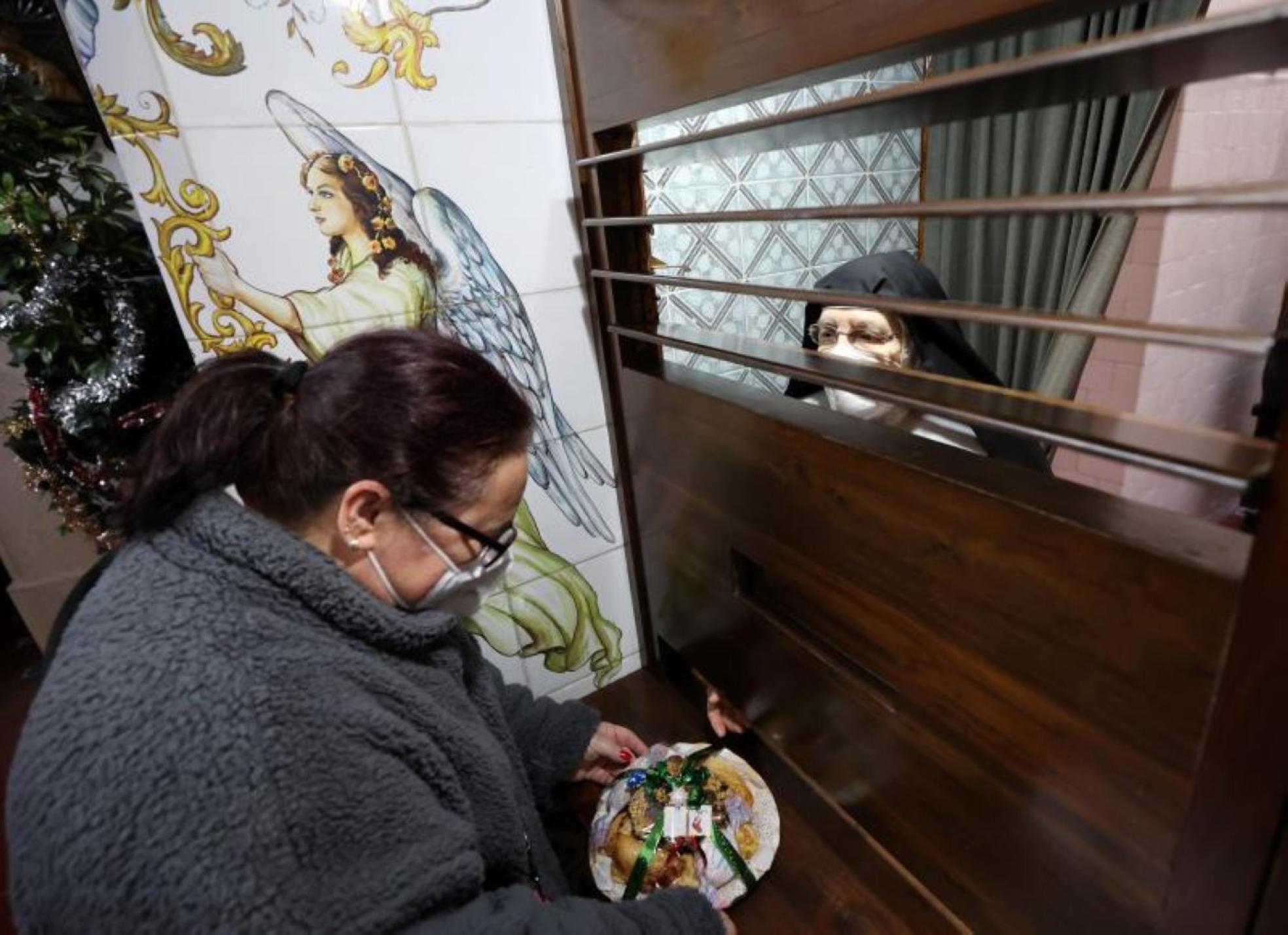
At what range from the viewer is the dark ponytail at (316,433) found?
0.56 m

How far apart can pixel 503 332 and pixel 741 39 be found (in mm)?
612

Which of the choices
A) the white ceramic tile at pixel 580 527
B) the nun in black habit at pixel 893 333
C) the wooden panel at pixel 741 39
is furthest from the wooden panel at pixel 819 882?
the wooden panel at pixel 741 39

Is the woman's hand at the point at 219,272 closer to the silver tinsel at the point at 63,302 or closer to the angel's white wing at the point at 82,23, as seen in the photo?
the angel's white wing at the point at 82,23

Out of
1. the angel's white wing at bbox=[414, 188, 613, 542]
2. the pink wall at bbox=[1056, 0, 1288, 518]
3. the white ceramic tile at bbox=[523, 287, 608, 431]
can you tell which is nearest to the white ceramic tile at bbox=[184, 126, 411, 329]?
the angel's white wing at bbox=[414, 188, 613, 542]

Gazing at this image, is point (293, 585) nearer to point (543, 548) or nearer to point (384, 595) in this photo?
point (384, 595)

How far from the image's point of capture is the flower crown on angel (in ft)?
3.04

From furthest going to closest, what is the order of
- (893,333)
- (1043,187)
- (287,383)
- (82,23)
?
(1043,187)
(893,333)
(82,23)
(287,383)

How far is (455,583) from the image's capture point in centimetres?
68

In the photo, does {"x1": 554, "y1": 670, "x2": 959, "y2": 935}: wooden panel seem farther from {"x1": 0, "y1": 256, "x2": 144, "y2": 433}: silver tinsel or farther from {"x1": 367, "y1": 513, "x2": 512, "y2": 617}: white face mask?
{"x1": 0, "y1": 256, "x2": 144, "y2": 433}: silver tinsel

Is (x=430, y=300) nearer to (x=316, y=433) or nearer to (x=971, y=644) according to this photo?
(x=316, y=433)

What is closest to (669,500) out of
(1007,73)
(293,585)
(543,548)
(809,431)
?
(543,548)

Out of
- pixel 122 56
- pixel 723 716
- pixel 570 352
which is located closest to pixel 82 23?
pixel 122 56

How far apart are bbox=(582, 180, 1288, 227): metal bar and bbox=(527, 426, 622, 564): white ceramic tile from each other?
0.68m

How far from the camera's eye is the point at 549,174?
1.07 meters
